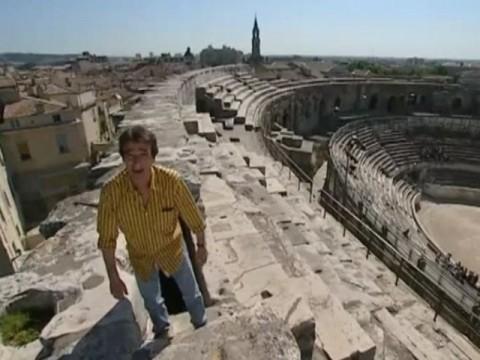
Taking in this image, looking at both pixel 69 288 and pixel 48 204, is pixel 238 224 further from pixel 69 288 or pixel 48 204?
pixel 48 204

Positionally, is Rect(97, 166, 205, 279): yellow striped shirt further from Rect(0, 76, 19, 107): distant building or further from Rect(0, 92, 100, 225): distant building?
Rect(0, 76, 19, 107): distant building

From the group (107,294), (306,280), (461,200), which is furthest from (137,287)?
(461,200)

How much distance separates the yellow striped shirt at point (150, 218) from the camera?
1989mm

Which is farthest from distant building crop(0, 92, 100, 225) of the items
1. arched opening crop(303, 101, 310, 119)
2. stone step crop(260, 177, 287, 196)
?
arched opening crop(303, 101, 310, 119)

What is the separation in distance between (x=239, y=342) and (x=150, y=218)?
0.84m

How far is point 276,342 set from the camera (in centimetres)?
168

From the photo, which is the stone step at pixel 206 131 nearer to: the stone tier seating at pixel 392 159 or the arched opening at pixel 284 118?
the stone tier seating at pixel 392 159

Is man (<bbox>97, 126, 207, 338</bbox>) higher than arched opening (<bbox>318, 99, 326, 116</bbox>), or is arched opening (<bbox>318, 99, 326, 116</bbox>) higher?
man (<bbox>97, 126, 207, 338</bbox>)

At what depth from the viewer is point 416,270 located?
835 centimetres

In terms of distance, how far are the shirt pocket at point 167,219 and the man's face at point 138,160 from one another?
0.73ft

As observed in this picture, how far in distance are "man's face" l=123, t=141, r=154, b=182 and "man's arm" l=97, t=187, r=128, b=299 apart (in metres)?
0.20

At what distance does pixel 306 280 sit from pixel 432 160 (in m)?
23.6

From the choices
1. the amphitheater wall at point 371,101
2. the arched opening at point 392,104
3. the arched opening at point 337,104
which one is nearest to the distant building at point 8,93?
the amphitheater wall at point 371,101

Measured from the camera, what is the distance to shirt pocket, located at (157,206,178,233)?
2.05 meters
